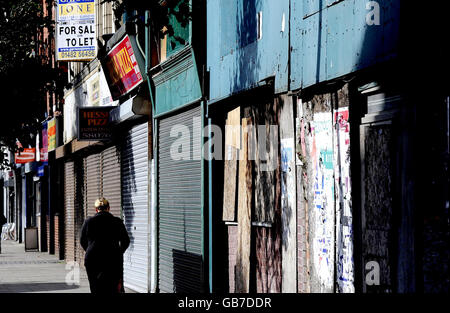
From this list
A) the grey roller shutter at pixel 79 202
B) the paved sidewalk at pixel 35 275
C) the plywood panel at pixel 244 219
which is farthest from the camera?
the grey roller shutter at pixel 79 202

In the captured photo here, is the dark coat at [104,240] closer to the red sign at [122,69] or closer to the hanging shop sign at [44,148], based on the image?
the red sign at [122,69]

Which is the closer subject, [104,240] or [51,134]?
[104,240]

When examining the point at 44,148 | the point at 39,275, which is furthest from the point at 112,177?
the point at 44,148

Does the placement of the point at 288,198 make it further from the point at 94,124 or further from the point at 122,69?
the point at 94,124

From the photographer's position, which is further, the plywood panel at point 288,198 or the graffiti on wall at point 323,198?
the plywood panel at point 288,198

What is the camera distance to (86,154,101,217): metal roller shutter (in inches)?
950

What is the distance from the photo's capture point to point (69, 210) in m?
29.7

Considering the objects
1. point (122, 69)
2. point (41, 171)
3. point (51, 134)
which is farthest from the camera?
point (41, 171)

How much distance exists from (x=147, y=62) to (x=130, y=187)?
3.34 meters

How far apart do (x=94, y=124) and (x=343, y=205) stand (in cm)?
1300

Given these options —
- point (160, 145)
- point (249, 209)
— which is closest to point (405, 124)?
point (249, 209)

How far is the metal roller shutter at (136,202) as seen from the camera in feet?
61.4

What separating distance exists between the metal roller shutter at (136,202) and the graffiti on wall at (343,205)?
9146mm

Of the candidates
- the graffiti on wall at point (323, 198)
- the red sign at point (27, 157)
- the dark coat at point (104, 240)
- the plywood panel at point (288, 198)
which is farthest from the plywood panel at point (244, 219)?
the red sign at point (27, 157)
